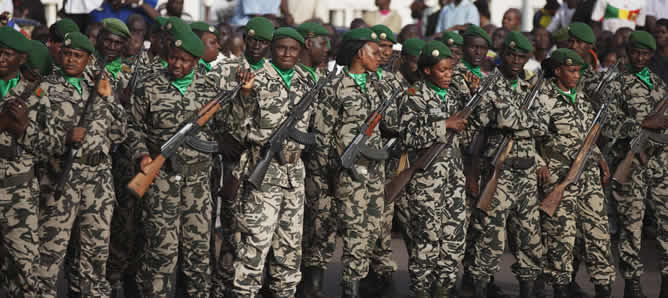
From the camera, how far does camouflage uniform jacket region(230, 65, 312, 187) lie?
7.98 meters

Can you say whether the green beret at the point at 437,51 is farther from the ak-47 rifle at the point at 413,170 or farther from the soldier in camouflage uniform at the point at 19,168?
the soldier in camouflage uniform at the point at 19,168

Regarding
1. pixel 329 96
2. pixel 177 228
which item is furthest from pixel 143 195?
pixel 329 96

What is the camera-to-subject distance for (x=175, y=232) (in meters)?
8.03

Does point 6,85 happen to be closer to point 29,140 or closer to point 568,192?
point 29,140

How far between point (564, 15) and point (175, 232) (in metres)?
9.23

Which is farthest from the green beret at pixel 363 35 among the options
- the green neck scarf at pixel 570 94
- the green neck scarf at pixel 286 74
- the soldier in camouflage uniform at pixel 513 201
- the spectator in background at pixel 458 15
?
the spectator in background at pixel 458 15

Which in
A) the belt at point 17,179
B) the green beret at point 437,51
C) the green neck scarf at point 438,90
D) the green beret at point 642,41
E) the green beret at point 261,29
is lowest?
the belt at point 17,179

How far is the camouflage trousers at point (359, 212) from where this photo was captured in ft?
28.6

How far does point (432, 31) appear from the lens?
51.5 feet

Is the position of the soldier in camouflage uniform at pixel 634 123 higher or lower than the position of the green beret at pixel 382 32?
lower

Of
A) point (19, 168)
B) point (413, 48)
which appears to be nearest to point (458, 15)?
point (413, 48)

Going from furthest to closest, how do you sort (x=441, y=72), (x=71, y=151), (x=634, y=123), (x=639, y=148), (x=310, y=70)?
1. (x=634, y=123)
2. (x=639, y=148)
3. (x=310, y=70)
4. (x=441, y=72)
5. (x=71, y=151)

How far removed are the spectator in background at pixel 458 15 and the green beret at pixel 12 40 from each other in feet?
28.7

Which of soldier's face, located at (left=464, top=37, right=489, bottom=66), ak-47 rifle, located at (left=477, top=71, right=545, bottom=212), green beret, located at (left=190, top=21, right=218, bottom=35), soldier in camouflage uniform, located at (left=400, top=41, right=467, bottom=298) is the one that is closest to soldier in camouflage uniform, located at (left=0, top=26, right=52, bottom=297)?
green beret, located at (left=190, top=21, right=218, bottom=35)
